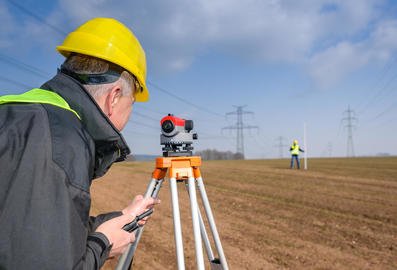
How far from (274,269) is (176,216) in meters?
2.33

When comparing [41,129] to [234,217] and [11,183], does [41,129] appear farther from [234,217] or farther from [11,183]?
[234,217]

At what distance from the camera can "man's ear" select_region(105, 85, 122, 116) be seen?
143 cm

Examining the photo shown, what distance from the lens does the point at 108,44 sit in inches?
58.7

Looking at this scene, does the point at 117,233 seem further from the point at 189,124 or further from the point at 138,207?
the point at 189,124

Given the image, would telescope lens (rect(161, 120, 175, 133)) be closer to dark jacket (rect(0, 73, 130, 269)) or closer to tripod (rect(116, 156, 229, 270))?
tripod (rect(116, 156, 229, 270))

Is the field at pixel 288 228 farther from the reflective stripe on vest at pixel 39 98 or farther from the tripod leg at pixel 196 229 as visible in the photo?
the reflective stripe on vest at pixel 39 98

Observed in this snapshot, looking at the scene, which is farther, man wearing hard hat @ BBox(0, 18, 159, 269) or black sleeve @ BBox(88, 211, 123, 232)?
black sleeve @ BBox(88, 211, 123, 232)

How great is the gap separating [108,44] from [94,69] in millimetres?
143

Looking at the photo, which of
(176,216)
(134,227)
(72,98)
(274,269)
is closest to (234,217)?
(274,269)

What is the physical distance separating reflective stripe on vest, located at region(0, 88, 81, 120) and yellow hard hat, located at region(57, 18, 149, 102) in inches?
13.1

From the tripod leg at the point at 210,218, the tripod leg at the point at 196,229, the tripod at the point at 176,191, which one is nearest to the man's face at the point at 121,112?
the tripod at the point at 176,191

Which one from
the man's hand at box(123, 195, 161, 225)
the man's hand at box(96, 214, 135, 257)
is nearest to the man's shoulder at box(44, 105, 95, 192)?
the man's hand at box(96, 214, 135, 257)

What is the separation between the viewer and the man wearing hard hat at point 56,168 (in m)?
0.91

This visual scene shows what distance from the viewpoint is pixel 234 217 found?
7.02 m
